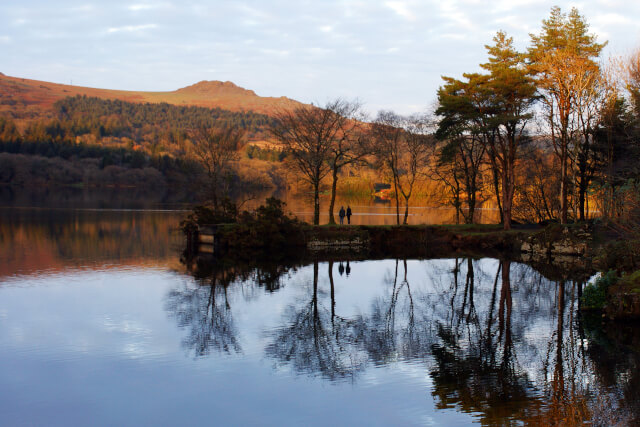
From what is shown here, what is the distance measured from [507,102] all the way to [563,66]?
3927 millimetres

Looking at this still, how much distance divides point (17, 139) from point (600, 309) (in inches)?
6404

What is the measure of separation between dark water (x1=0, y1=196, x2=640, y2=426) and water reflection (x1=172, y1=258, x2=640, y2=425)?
0.18 feet

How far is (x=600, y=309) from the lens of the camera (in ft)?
59.0

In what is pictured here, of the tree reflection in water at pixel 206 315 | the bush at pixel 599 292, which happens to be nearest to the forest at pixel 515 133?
the bush at pixel 599 292

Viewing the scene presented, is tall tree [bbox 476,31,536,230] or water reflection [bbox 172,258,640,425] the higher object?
tall tree [bbox 476,31,536,230]

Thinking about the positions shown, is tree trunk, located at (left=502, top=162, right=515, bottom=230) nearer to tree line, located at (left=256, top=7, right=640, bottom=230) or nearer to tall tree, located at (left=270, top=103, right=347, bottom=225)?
tree line, located at (left=256, top=7, right=640, bottom=230)

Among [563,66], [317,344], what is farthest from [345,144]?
[317,344]

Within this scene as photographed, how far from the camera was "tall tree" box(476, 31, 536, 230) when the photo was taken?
115 feet

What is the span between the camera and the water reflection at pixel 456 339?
34.0 feet

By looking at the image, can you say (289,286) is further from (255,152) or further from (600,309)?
(255,152)

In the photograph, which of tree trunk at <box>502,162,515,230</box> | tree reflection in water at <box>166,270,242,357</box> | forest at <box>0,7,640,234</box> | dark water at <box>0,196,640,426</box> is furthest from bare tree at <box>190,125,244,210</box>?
tree reflection in water at <box>166,270,242,357</box>

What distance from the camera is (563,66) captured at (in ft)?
112

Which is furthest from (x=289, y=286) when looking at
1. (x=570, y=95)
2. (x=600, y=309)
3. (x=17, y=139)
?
(x=17, y=139)

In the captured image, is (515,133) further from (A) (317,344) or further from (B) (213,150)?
(A) (317,344)
